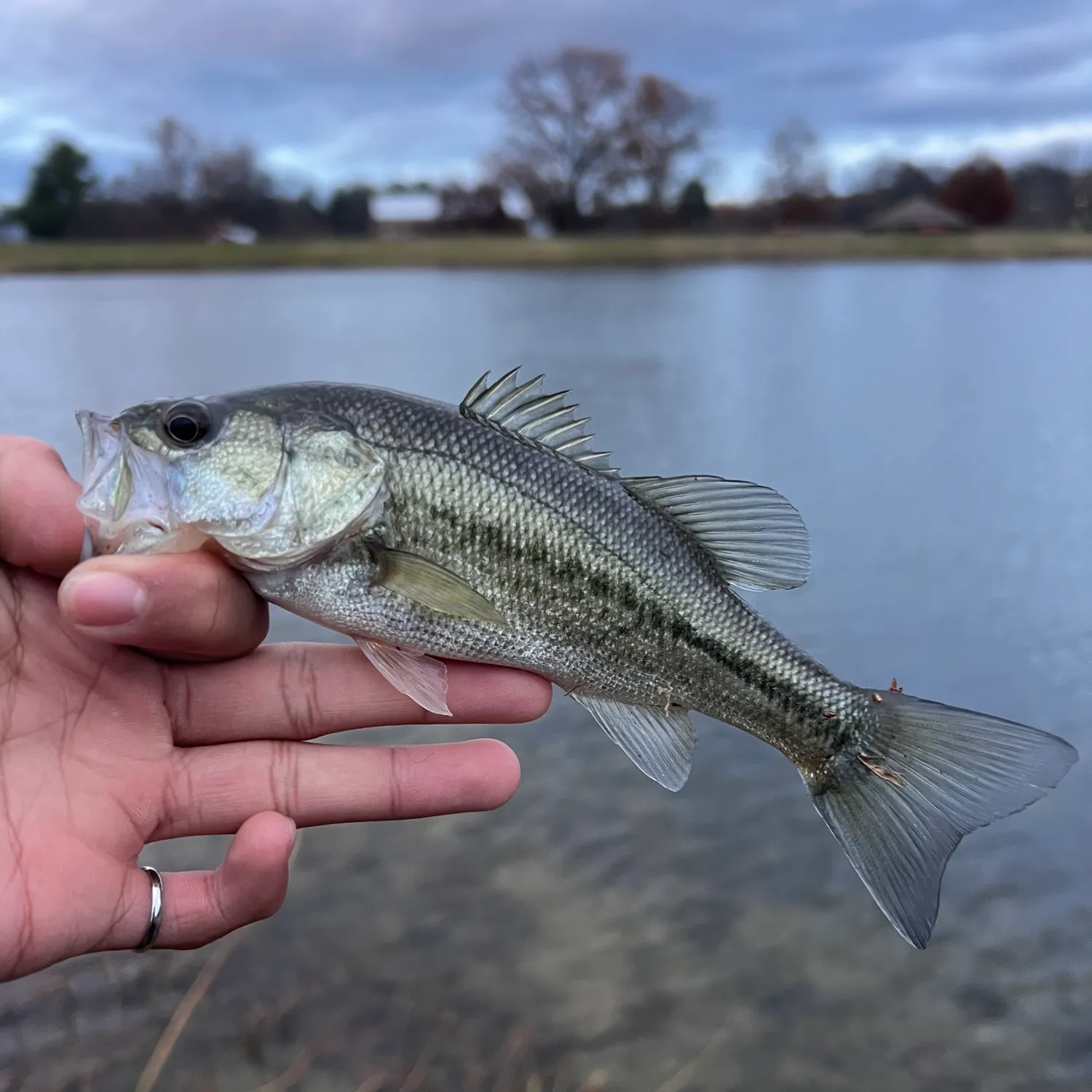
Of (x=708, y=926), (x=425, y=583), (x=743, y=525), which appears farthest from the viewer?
(x=708, y=926)

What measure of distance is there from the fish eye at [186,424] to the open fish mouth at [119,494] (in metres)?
0.09

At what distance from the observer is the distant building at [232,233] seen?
207 ft

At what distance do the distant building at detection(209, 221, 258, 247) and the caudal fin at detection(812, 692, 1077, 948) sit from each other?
65782 mm

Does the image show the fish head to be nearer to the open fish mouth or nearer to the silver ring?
the open fish mouth

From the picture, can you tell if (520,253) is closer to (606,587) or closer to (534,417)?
(534,417)

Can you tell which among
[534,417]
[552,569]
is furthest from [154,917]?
[534,417]

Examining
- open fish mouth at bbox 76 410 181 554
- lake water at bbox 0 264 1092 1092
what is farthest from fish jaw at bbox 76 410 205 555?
lake water at bbox 0 264 1092 1092

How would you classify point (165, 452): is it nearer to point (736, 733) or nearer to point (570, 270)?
point (736, 733)

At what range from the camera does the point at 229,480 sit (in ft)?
8.50

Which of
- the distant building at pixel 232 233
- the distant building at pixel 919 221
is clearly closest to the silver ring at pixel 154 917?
the distant building at pixel 232 233

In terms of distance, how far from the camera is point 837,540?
1028cm

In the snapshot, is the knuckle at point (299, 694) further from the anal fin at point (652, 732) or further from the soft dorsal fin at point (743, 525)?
the soft dorsal fin at point (743, 525)

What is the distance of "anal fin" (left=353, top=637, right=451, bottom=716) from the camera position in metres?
2.72

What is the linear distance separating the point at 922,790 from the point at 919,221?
83813 millimetres
